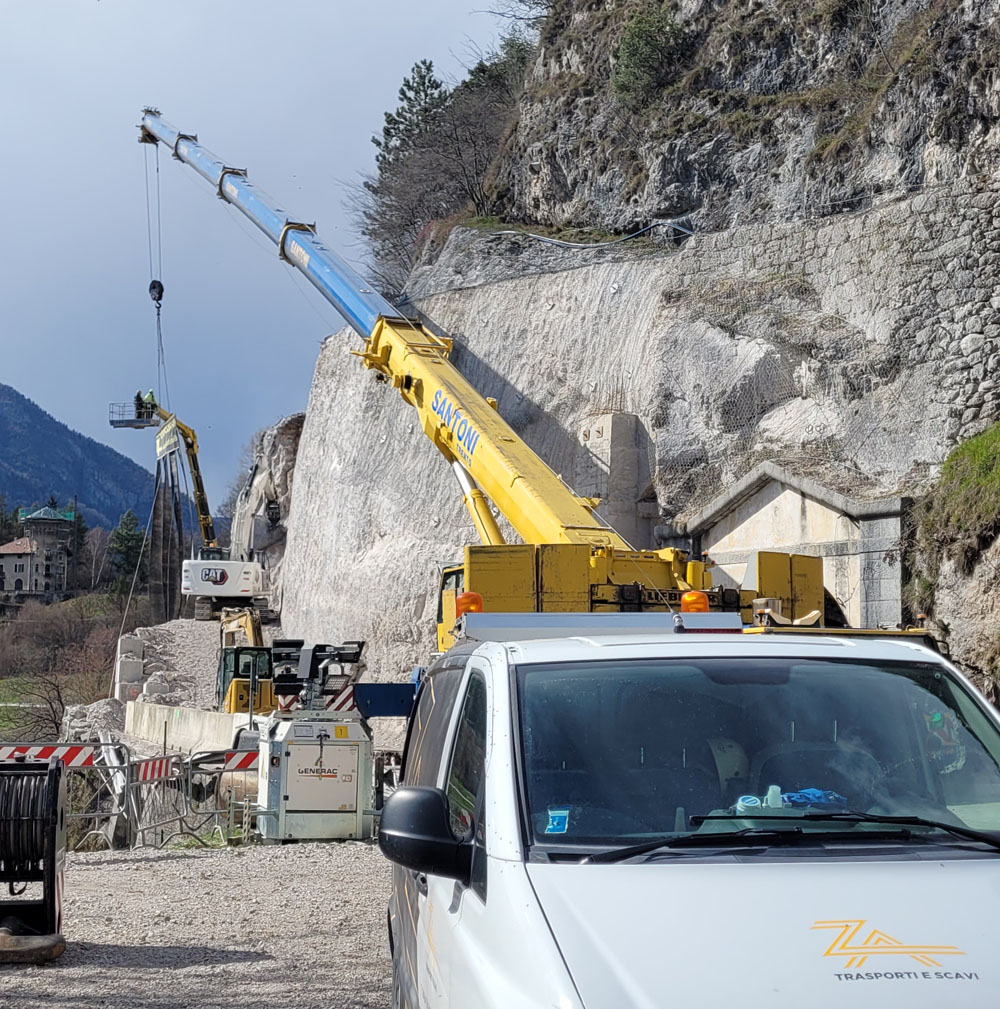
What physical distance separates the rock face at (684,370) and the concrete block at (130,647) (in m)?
5.13

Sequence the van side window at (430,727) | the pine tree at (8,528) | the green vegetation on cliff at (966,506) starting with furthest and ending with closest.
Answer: the pine tree at (8,528), the green vegetation on cliff at (966,506), the van side window at (430,727)

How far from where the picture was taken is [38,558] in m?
125

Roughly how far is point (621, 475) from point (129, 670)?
678 inches

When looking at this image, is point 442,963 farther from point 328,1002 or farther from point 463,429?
point 463,429

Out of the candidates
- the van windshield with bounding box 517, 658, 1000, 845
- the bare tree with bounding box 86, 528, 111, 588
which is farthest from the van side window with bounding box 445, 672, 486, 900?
the bare tree with bounding box 86, 528, 111, 588

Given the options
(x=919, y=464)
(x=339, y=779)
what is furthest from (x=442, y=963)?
(x=919, y=464)

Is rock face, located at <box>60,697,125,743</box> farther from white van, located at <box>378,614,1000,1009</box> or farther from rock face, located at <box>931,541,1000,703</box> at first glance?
white van, located at <box>378,614,1000,1009</box>

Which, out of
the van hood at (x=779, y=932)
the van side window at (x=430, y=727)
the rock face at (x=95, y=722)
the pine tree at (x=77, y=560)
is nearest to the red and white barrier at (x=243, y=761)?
the van side window at (x=430, y=727)

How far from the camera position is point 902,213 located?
80.3 ft

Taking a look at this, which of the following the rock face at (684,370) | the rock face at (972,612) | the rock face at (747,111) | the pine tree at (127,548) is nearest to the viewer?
the rock face at (972,612)

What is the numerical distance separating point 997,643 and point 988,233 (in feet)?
30.2

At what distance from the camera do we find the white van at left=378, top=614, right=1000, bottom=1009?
8.65 feet

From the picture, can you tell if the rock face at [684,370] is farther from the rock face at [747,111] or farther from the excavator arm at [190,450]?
the excavator arm at [190,450]

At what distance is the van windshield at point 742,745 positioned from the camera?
3.37 m
